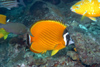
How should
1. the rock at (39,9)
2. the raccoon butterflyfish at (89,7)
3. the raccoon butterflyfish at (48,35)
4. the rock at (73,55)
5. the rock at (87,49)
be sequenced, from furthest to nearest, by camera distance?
the rock at (39,9)
the rock at (73,55)
the rock at (87,49)
the raccoon butterflyfish at (89,7)
the raccoon butterflyfish at (48,35)

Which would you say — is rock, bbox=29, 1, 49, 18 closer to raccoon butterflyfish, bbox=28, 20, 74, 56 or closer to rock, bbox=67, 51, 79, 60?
rock, bbox=67, 51, 79, 60

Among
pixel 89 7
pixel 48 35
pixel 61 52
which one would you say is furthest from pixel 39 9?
pixel 48 35

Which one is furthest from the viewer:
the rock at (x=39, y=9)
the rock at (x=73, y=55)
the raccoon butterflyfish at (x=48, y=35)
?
the rock at (x=39, y=9)

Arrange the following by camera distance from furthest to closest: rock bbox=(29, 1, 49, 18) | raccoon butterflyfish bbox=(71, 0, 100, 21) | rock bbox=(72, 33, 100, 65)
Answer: rock bbox=(29, 1, 49, 18) → rock bbox=(72, 33, 100, 65) → raccoon butterflyfish bbox=(71, 0, 100, 21)

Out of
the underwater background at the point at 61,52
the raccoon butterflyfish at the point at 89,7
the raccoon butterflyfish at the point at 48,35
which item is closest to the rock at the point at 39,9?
the underwater background at the point at 61,52

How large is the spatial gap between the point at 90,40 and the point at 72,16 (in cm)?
299

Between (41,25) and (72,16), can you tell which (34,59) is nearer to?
(41,25)

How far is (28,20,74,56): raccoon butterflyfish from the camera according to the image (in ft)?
4.79

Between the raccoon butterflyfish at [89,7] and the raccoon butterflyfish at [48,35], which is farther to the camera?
the raccoon butterflyfish at [89,7]

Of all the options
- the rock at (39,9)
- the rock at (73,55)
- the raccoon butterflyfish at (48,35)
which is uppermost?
the raccoon butterflyfish at (48,35)

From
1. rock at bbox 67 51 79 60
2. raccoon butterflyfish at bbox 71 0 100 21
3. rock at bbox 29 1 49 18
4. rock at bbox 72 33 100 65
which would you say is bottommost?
rock at bbox 29 1 49 18

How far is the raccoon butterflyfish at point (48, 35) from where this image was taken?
1.46 metres

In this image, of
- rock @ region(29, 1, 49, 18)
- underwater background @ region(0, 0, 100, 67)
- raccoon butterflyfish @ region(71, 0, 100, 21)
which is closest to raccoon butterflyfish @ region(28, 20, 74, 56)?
underwater background @ region(0, 0, 100, 67)

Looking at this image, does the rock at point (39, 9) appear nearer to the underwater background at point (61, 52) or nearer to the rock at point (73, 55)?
the underwater background at point (61, 52)
